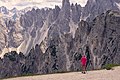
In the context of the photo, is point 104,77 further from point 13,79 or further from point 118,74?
point 13,79

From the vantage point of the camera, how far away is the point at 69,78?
141ft

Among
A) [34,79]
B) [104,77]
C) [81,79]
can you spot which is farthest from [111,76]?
[34,79]

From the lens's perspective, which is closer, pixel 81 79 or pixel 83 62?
pixel 81 79

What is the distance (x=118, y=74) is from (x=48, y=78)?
10.5 meters

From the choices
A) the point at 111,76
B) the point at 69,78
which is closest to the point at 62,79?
the point at 69,78

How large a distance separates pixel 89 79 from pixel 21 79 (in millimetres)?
10235

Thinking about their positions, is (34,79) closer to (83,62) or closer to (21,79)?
(21,79)

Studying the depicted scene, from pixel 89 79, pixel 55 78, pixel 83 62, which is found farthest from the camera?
pixel 83 62

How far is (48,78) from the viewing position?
4466 cm

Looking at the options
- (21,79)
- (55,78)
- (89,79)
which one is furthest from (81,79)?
(21,79)

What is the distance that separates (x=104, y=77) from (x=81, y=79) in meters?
3.50

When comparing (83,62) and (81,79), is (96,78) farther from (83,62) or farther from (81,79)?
(83,62)

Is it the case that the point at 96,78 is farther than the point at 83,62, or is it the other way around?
the point at 83,62

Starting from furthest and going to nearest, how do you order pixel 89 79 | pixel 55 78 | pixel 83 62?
pixel 83 62 → pixel 55 78 → pixel 89 79
